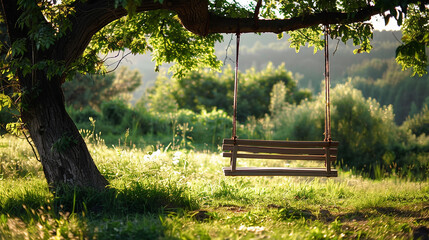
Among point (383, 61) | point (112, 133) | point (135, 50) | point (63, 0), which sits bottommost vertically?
point (112, 133)

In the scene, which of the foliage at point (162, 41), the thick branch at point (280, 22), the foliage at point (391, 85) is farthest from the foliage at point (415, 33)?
the foliage at point (391, 85)

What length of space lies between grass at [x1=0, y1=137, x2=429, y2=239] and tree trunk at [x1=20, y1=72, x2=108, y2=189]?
229mm

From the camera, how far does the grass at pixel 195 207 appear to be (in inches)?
142

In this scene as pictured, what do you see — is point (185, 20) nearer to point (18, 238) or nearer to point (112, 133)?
point (18, 238)

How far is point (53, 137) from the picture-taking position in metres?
5.05

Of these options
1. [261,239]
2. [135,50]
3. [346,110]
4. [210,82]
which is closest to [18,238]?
[261,239]

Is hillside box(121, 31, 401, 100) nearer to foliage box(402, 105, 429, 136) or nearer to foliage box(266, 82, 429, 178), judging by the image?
foliage box(402, 105, 429, 136)

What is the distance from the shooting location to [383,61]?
110 ft

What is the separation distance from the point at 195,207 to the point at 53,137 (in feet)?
6.61

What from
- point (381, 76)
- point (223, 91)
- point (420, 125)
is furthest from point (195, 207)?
point (381, 76)

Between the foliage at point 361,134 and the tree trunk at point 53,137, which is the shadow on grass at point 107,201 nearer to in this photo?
the tree trunk at point 53,137

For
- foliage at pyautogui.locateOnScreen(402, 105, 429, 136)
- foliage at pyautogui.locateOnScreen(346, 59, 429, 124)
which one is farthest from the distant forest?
foliage at pyautogui.locateOnScreen(402, 105, 429, 136)

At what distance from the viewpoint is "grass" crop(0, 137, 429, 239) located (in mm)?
3602

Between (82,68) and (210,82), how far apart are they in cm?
2446
